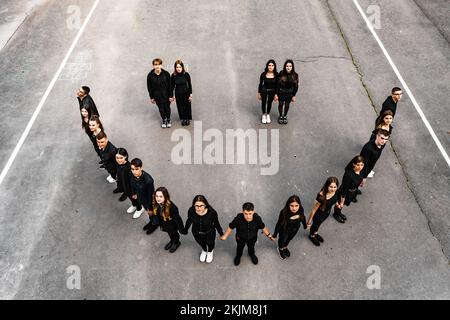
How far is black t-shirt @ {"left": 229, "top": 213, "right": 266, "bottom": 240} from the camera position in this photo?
19.6 feet

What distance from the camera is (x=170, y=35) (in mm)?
12844

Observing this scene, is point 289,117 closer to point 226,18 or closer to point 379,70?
point 379,70

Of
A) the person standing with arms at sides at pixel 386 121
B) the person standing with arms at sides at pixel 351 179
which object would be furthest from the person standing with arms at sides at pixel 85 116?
the person standing with arms at sides at pixel 386 121

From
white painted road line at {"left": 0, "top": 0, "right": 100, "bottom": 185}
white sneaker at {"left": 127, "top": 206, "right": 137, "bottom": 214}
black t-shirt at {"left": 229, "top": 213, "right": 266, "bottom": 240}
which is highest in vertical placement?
black t-shirt at {"left": 229, "top": 213, "right": 266, "bottom": 240}

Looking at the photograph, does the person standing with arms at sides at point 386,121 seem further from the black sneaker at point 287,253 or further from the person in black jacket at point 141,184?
the person in black jacket at point 141,184

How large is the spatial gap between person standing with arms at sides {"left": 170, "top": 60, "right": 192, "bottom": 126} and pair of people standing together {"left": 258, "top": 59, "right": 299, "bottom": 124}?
1.80 meters

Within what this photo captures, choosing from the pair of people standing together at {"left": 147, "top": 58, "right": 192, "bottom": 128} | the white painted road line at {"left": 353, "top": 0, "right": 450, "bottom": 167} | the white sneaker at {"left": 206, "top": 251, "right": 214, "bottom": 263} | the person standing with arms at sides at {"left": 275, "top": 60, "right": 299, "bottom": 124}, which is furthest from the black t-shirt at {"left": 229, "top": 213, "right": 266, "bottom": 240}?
the white painted road line at {"left": 353, "top": 0, "right": 450, "bottom": 167}

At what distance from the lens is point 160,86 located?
8.45 meters

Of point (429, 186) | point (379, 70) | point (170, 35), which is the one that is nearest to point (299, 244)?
point (429, 186)

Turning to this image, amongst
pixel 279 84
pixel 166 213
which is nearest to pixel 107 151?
pixel 166 213

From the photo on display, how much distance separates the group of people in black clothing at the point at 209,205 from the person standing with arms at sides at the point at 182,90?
3 centimetres

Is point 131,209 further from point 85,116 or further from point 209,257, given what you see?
point 85,116

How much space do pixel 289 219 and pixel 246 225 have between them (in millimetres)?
761

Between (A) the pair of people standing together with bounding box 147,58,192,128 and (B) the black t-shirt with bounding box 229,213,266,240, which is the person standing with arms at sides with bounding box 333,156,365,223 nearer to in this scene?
(B) the black t-shirt with bounding box 229,213,266,240
